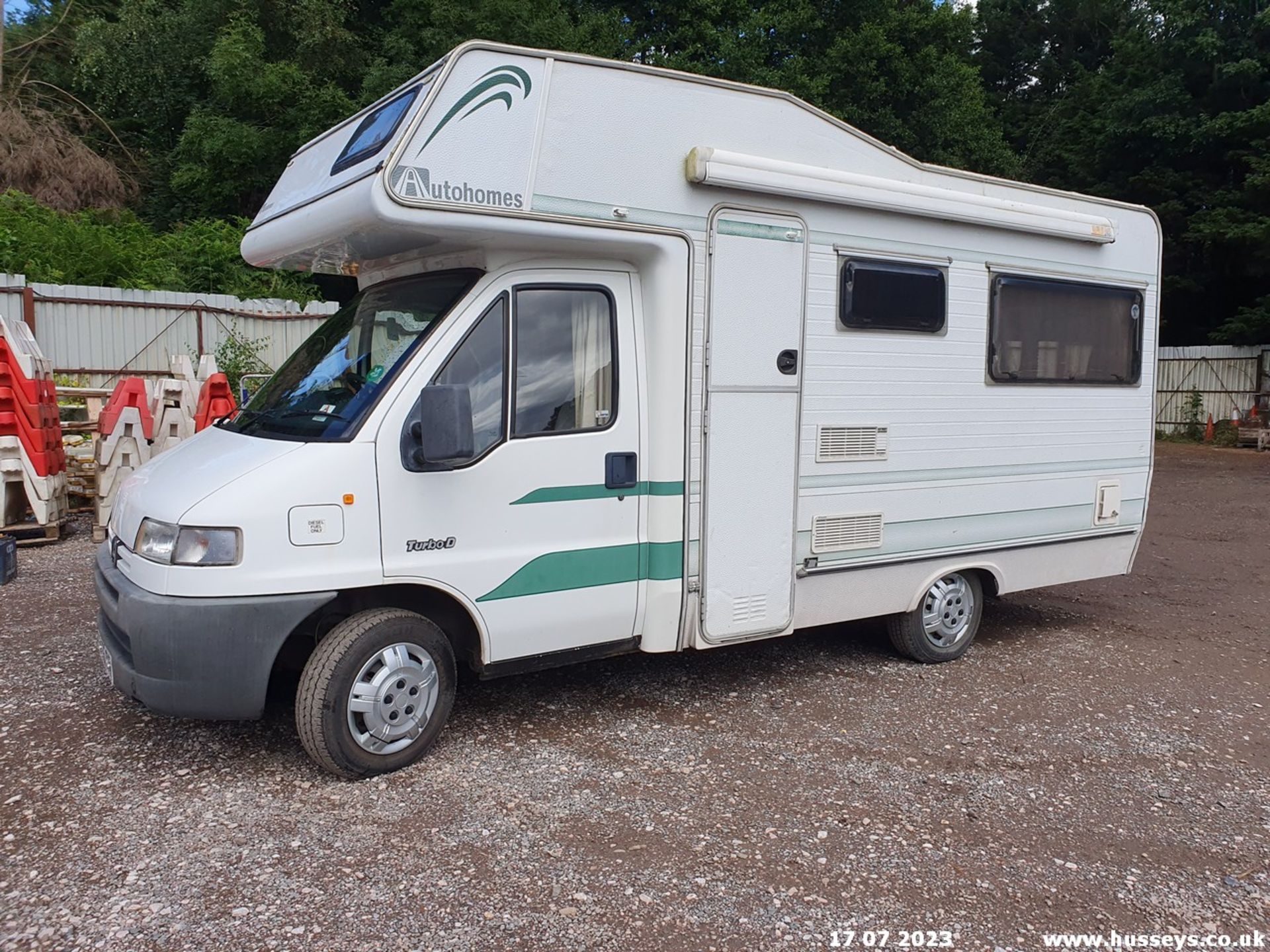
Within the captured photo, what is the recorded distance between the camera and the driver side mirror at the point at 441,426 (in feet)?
13.0

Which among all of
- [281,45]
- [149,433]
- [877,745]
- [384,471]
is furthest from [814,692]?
[281,45]

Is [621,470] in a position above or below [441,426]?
below

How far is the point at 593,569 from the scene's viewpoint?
4.63 meters

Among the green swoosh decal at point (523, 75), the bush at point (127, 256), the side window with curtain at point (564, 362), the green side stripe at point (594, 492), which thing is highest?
the bush at point (127, 256)

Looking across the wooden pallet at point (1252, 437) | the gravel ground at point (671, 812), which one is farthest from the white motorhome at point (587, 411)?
the wooden pallet at point (1252, 437)

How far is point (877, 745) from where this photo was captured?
4.78m

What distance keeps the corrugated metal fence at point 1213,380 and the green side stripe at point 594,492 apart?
2106 centimetres

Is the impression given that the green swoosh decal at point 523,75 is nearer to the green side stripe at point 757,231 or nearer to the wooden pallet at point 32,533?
the green side stripe at point 757,231

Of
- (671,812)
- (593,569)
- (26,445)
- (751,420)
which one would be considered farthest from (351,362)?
(26,445)

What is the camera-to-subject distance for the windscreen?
4211 millimetres

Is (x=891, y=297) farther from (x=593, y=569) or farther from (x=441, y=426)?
(x=441, y=426)

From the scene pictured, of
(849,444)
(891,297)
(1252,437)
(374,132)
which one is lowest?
(1252,437)

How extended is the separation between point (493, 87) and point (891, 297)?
2.41m

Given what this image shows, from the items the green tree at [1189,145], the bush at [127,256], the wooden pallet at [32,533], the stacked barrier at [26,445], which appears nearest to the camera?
the stacked barrier at [26,445]
